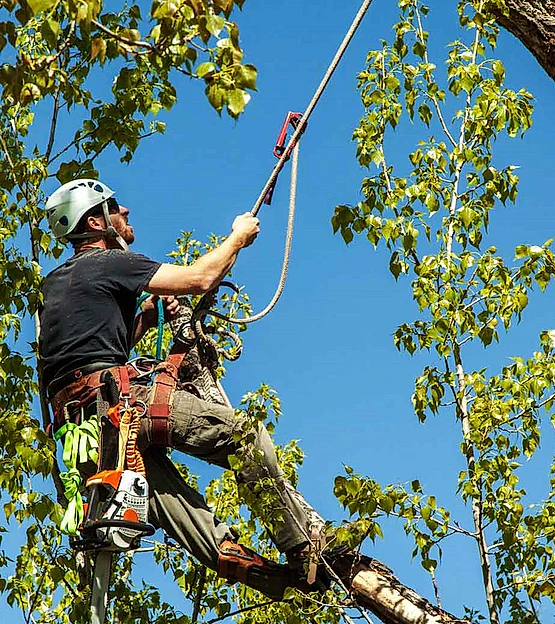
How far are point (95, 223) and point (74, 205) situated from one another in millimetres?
133

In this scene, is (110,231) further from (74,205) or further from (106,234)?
(74,205)

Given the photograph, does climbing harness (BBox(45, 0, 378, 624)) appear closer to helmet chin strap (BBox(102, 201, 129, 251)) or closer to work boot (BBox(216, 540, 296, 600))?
work boot (BBox(216, 540, 296, 600))

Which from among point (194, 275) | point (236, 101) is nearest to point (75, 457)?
point (194, 275)

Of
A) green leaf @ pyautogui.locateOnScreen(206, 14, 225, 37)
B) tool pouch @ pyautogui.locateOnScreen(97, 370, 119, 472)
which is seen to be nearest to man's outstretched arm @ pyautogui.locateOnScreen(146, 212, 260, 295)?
tool pouch @ pyautogui.locateOnScreen(97, 370, 119, 472)

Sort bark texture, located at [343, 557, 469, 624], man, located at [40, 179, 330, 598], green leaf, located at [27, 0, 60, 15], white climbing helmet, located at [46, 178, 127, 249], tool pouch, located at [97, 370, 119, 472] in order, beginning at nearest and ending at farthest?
1. green leaf, located at [27, 0, 60, 15]
2. tool pouch, located at [97, 370, 119, 472]
3. man, located at [40, 179, 330, 598]
4. bark texture, located at [343, 557, 469, 624]
5. white climbing helmet, located at [46, 178, 127, 249]

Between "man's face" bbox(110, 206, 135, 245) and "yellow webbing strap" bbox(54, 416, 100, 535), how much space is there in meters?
1.05

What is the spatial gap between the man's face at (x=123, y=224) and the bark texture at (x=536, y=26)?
2.19 m

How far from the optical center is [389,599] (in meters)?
5.27

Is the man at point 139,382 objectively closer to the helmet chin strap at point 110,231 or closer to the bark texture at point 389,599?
the helmet chin strap at point 110,231

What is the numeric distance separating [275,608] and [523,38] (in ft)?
12.6

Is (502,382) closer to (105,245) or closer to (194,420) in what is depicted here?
(194,420)

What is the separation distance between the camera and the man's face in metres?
5.62

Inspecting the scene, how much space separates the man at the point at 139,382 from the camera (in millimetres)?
5113

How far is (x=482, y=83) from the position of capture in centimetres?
626
